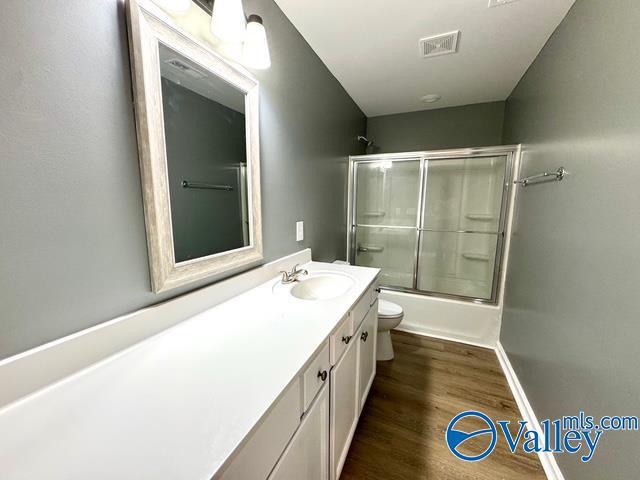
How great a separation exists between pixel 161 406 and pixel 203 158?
843 mm

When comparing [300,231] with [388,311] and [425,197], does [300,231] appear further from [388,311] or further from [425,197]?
[425,197]

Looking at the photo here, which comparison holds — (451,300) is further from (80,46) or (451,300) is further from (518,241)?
(80,46)

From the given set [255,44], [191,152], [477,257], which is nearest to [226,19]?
[255,44]

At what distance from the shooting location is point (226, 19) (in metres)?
0.93

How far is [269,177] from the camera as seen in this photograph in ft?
4.48

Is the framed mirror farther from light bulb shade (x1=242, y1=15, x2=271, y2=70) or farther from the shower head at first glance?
the shower head

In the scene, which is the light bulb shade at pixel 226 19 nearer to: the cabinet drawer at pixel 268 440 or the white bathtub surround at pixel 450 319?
the cabinet drawer at pixel 268 440

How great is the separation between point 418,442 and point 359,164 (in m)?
2.39

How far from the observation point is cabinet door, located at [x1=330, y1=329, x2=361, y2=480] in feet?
3.25

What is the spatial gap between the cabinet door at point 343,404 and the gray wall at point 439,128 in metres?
2.53

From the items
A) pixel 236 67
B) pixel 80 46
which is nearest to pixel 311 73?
pixel 236 67

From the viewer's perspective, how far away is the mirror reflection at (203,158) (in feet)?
2.84

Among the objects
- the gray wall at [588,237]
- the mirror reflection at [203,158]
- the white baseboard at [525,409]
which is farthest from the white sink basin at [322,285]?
the white baseboard at [525,409]

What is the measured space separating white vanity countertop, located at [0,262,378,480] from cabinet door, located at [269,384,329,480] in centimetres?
22
